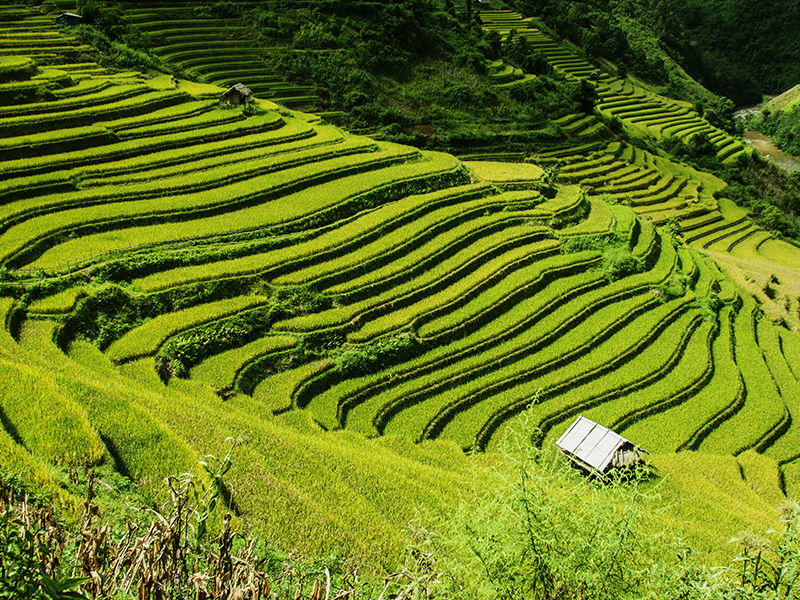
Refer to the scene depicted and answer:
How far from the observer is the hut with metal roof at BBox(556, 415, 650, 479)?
11.8 meters

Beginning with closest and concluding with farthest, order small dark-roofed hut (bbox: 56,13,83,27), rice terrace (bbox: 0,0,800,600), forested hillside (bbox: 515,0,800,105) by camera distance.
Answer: rice terrace (bbox: 0,0,800,600)
small dark-roofed hut (bbox: 56,13,83,27)
forested hillside (bbox: 515,0,800,105)

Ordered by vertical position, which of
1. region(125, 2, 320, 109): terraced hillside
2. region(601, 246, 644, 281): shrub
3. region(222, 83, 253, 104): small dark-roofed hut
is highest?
region(125, 2, 320, 109): terraced hillside

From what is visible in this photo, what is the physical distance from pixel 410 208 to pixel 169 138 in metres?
10.9

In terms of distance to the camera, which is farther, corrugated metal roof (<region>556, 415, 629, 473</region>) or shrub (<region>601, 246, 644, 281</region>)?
shrub (<region>601, 246, 644, 281</region>)

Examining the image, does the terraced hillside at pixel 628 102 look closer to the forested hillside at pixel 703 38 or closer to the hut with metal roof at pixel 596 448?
the forested hillside at pixel 703 38

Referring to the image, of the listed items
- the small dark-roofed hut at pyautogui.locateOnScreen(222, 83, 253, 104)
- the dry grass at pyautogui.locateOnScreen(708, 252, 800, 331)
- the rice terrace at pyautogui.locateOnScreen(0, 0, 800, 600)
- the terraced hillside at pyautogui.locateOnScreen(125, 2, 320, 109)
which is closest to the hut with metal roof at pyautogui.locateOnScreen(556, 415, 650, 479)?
the rice terrace at pyautogui.locateOnScreen(0, 0, 800, 600)

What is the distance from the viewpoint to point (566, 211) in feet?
76.7

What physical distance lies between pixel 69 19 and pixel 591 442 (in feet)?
111

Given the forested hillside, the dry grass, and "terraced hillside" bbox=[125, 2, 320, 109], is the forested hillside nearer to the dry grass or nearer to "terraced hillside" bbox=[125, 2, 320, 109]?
the dry grass

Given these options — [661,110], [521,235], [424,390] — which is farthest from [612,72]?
[424,390]

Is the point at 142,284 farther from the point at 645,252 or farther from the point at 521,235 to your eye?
the point at 645,252

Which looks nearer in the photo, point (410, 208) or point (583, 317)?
point (583, 317)

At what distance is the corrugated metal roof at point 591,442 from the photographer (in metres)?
11.9

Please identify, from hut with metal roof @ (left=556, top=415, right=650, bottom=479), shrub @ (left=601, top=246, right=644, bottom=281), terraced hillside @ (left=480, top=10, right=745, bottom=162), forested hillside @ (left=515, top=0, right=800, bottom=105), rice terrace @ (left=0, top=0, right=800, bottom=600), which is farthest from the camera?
forested hillside @ (left=515, top=0, right=800, bottom=105)
